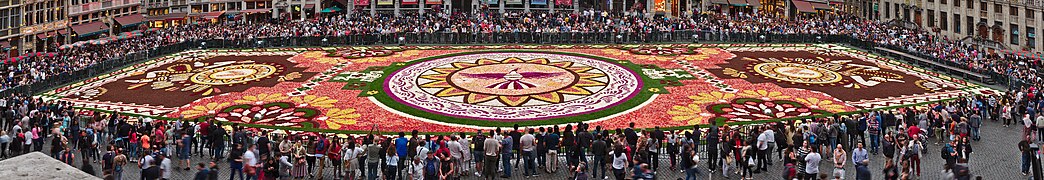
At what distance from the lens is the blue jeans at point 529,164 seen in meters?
29.2

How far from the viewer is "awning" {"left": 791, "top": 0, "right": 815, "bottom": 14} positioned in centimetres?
9594

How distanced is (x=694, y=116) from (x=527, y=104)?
284 inches

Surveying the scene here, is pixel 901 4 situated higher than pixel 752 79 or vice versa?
pixel 901 4

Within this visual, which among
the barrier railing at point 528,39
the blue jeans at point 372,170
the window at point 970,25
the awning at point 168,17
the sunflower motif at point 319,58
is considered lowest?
the blue jeans at point 372,170

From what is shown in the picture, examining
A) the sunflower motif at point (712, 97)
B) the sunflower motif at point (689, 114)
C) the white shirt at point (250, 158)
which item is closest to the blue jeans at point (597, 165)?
the white shirt at point (250, 158)

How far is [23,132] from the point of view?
35.3m

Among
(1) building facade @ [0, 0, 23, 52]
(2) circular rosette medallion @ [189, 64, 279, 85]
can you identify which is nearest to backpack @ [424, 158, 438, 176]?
(2) circular rosette medallion @ [189, 64, 279, 85]

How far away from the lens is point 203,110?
43.6 meters

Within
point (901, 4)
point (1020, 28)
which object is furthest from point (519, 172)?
point (901, 4)

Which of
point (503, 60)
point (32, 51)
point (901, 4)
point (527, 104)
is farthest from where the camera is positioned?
point (901, 4)

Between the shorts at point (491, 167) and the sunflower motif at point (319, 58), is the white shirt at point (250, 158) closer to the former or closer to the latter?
the shorts at point (491, 167)

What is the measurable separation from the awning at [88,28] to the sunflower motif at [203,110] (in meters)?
46.4

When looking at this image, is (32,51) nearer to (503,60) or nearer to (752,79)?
(503,60)

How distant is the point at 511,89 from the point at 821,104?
550 inches
